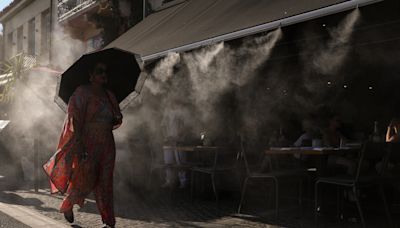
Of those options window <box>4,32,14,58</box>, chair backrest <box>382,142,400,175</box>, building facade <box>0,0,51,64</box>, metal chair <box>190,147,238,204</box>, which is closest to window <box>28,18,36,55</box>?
building facade <box>0,0,51,64</box>

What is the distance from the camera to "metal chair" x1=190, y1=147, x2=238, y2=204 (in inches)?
258

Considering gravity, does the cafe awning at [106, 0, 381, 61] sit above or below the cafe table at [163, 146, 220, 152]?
above

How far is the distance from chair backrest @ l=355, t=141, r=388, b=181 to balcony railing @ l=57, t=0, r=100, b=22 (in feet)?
36.6

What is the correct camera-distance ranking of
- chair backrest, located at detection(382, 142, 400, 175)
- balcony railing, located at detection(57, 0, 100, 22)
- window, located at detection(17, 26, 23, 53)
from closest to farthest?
chair backrest, located at detection(382, 142, 400, 175) → balcony railing, located at detection(57, 0, 100, 22) → window, located at detection(17, 26, 23, 53)

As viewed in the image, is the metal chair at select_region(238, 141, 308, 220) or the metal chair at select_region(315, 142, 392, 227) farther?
the metal chair at select_region(238, 141, 308, 220)

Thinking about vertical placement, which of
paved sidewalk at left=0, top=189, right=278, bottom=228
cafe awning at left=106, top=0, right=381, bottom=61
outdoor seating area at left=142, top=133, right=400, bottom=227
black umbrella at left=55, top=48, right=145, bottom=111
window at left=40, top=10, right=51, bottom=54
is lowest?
paved sidewalk at left=0, top=189, right=278, bottom=228

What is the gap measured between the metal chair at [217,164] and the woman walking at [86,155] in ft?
6.51

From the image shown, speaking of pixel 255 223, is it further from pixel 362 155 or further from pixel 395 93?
pixel 395 93

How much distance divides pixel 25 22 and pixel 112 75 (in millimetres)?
17523

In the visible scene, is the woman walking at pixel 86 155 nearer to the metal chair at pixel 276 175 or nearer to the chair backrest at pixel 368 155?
the metal chair at pixel 276 175

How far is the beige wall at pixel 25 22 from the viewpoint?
1953 centimetres

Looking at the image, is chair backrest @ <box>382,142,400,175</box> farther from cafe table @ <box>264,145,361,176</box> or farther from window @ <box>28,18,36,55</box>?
window @ <box>28,18,36,55</box>

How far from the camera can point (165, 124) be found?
28.2 feet

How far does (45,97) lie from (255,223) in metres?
5.43
